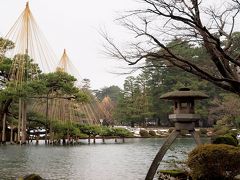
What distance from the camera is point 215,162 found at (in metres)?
9.62

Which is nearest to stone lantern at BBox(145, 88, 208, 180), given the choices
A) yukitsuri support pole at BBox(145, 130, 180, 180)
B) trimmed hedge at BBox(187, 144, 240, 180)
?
yukitsuri support pole at BBox(145, 130, 180, 180)

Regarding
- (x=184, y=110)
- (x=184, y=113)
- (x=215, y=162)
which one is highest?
(x=184, y=110)

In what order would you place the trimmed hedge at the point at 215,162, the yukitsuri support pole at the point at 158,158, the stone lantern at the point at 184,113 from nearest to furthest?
the trimmed hedge at the point at 215,162
the yukitsuri support pole at the point at 158,158
the stone lantern at the point at 184,113

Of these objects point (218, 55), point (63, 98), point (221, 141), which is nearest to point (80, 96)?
point (63, 98)

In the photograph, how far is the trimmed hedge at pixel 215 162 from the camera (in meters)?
9.48

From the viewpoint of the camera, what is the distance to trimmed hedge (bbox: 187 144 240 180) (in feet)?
31.1

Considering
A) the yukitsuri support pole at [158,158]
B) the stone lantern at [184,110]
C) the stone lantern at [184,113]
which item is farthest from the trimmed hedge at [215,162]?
the stone lantern at [184,110]

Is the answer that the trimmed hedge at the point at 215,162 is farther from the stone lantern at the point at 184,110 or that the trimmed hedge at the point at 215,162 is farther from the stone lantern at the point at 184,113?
the stone lantern at the point at 184,110

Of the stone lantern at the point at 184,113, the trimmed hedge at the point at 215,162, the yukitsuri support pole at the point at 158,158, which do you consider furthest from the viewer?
the stone lantern at the point at 184,113

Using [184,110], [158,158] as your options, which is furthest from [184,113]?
[158,158]

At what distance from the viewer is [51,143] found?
33281 mm

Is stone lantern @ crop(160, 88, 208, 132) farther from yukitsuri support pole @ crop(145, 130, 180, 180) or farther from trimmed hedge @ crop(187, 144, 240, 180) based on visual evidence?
Answer: trimmed hedge @ crop(187, 144, 240, 180)

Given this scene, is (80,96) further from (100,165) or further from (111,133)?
(100,165)

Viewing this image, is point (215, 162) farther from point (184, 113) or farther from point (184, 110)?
point (184, 110)
